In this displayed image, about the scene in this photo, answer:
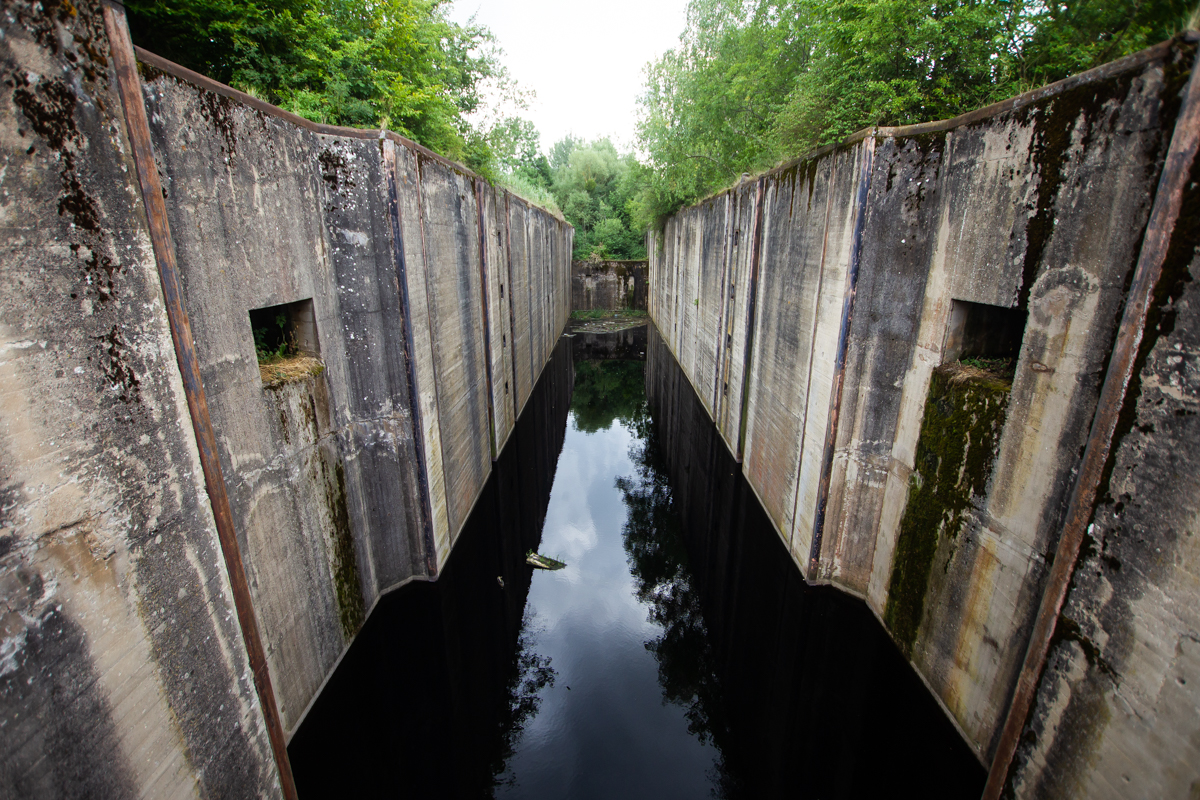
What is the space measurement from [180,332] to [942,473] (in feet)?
18.9

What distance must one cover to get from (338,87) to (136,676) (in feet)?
25.2

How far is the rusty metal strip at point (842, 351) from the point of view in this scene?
526cm

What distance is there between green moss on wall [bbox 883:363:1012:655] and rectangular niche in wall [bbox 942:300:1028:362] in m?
0.21

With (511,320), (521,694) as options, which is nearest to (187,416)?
(521,694)

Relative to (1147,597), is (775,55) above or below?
above

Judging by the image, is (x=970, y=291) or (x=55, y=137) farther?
(x=970, y=291)

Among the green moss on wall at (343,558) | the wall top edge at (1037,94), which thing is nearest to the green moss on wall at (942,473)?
the wall top edge at (1037,94)

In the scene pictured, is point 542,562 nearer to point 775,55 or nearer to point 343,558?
point 343,558

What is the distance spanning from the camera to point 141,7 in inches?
243

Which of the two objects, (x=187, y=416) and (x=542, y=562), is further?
(x=542, y=562)

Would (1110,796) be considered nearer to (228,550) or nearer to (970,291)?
(970,291)

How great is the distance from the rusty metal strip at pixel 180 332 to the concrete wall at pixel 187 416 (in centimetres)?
6

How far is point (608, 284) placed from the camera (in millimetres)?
30703

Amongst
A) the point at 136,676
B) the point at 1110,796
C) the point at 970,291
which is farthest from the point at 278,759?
the point at 970,291
